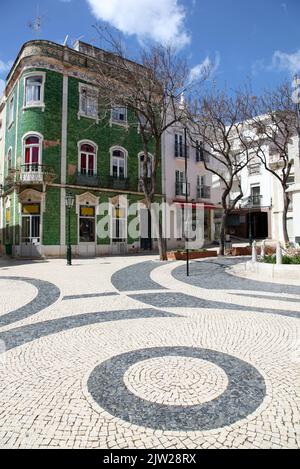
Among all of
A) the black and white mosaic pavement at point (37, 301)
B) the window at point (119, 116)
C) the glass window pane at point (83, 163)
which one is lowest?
the black and white mosaic pavement at point (37, 301)

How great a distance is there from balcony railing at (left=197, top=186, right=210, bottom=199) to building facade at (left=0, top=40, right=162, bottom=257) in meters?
7.66

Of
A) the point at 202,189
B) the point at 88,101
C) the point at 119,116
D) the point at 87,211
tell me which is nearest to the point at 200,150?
the point at 119,116

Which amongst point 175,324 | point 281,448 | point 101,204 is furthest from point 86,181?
point 281,448

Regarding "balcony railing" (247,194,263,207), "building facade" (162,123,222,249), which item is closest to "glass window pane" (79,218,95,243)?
"building facade" (162,123,222,249)

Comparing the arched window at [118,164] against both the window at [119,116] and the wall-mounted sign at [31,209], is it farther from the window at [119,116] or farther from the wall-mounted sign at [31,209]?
the wall-mounted sign at [31,209]

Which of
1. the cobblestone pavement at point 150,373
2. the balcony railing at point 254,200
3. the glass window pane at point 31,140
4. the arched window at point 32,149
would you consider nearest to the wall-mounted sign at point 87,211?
the arched window at point 32,149

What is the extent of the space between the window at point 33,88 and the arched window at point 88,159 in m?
4.16

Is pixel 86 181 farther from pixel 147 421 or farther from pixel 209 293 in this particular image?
pixel 147 421

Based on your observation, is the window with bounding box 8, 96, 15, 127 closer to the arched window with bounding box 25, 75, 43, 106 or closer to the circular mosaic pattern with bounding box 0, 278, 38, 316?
the arched window with bounding box 25, 75, 43, 106

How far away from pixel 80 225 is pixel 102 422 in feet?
63.3

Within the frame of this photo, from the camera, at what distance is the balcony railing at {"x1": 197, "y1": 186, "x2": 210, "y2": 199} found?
95.0ft

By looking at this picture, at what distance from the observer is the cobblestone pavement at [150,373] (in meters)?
2.51

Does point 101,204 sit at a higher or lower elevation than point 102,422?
higher

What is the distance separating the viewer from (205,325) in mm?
5496
